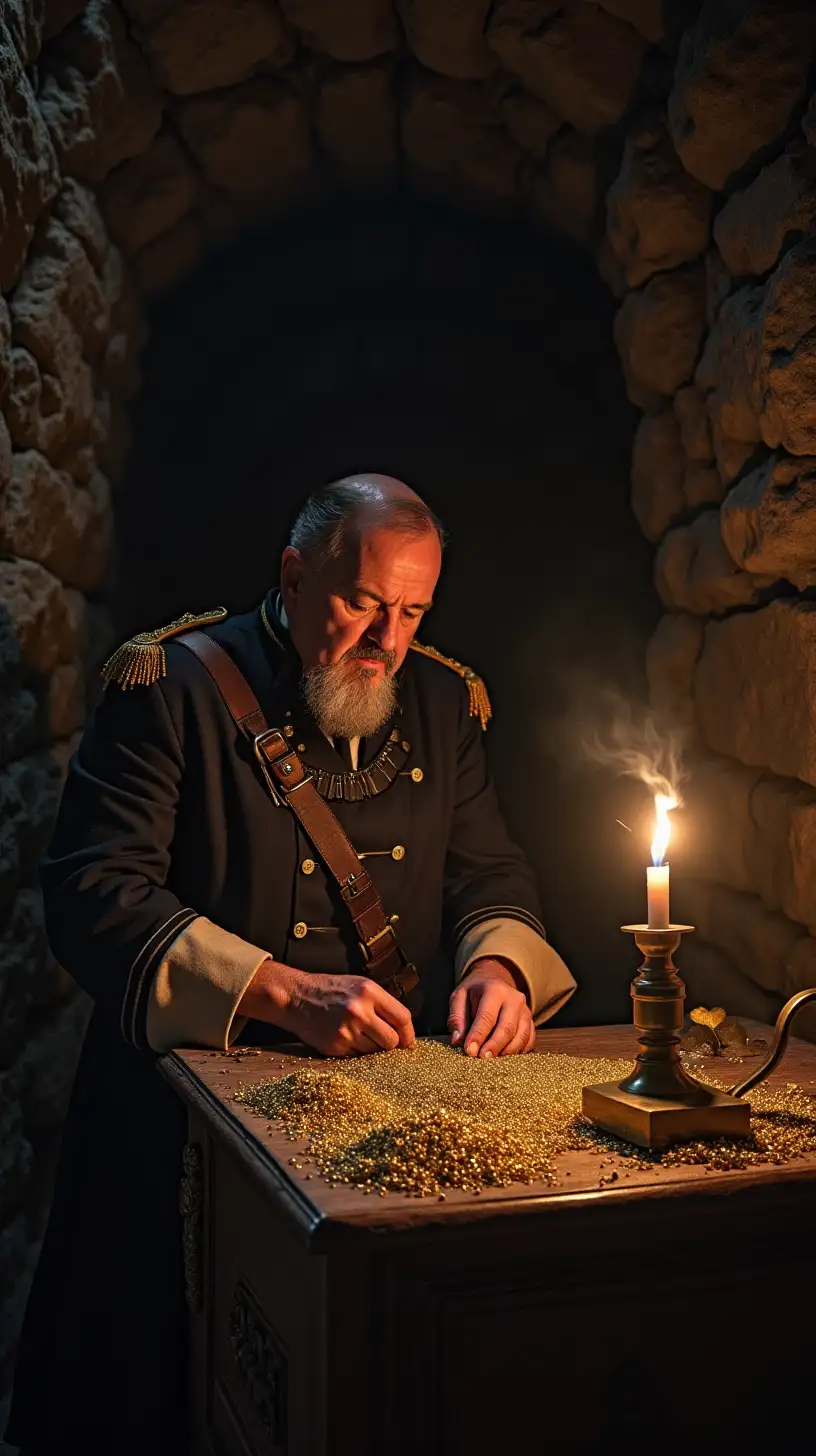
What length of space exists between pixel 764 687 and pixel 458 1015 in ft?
3.05

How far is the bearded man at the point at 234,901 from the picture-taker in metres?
2.39

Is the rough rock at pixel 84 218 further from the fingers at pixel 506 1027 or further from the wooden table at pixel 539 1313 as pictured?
the wooden table at pixel 539 1313

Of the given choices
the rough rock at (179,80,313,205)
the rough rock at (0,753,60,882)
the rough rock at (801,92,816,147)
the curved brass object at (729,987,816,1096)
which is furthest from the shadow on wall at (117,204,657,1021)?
the curved brass object at (729,987,816,1096)

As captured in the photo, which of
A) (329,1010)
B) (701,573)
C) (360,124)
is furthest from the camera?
(360,124)

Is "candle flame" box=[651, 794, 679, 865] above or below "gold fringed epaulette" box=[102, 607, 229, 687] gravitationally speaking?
below

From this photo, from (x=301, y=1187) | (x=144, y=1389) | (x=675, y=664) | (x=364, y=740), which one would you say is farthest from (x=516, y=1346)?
(x=675, y=664)

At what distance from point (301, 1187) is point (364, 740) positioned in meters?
1.39

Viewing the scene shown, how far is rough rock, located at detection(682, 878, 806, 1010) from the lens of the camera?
274 centimetres

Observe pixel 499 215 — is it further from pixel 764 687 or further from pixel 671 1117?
pixel 671 1117

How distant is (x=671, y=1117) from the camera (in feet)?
5.74

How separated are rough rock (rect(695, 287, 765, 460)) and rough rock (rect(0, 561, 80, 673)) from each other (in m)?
1.54

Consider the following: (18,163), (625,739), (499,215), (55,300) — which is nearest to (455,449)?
(499,215)

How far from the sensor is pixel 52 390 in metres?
2.96

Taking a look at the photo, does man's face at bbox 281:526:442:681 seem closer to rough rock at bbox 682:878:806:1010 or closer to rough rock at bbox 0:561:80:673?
rough rock at bbox 0:561:80:673
